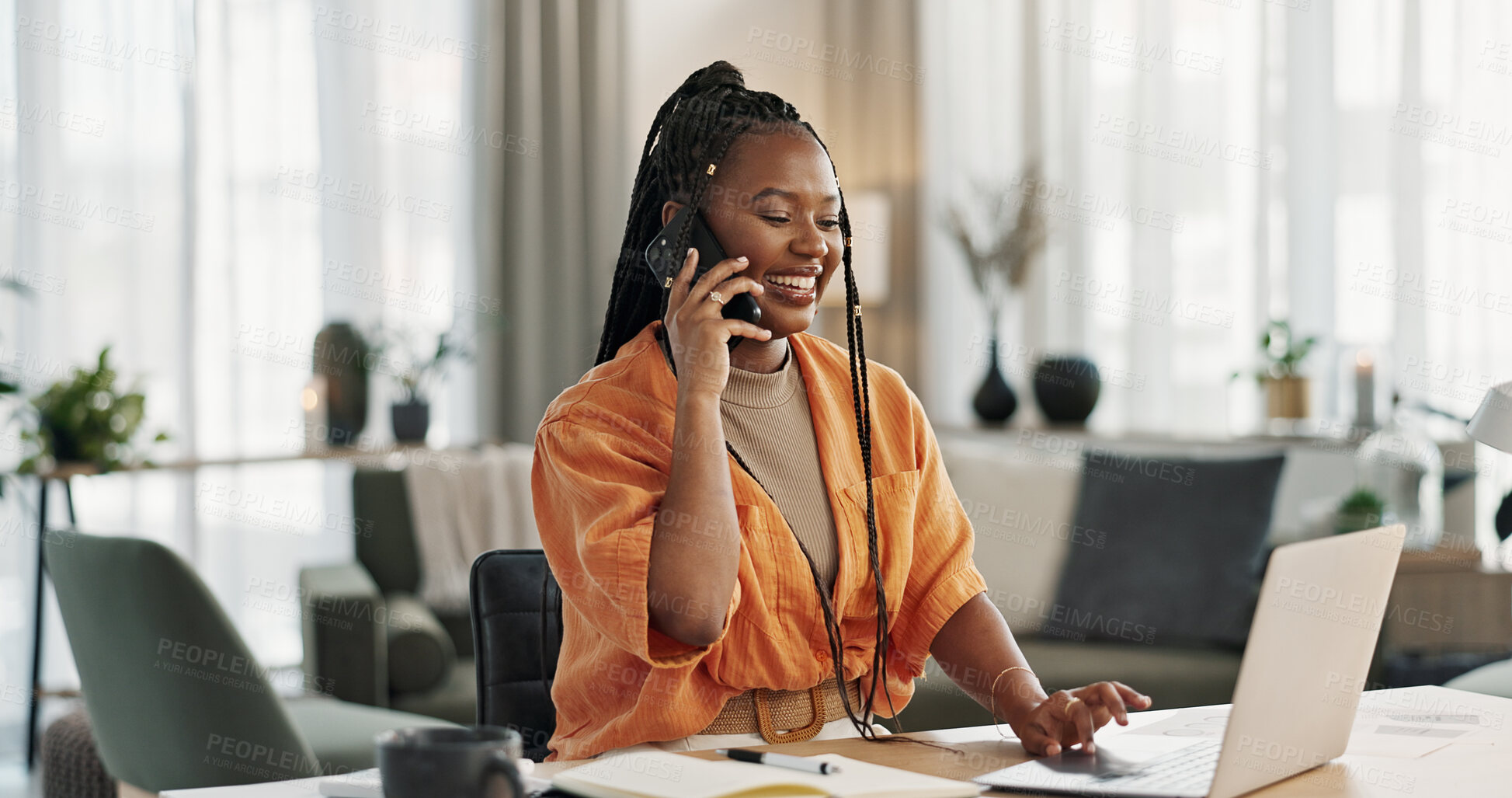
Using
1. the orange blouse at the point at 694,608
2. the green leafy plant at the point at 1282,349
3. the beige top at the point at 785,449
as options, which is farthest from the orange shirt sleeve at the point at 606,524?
the green leafy plant at the point at 1282,349

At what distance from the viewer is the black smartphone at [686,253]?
4.26 feet

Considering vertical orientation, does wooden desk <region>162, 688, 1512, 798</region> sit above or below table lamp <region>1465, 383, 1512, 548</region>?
below

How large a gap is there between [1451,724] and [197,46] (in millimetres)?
3655

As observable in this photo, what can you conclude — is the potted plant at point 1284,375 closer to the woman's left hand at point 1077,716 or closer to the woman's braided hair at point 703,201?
the woman's braided hair at point 703,201

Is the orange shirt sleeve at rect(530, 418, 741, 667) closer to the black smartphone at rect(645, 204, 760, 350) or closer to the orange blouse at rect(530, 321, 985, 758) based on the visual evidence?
the orange blouse at rect(530, 321, 985, 758)

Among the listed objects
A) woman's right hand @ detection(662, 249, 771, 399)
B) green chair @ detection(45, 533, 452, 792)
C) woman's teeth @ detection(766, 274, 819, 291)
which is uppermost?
woman's teeth @ detection(766, 274, 819, 291)

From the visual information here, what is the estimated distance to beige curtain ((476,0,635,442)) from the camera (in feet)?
14.1

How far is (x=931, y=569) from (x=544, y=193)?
10.6 ft

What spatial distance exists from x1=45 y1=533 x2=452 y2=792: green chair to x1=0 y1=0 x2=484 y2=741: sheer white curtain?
161cm

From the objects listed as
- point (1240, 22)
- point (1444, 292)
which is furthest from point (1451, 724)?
point (1240, 22)

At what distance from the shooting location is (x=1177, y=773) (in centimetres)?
102

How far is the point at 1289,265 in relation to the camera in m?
3.71

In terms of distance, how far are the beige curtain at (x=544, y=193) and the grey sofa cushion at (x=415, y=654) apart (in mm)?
1538

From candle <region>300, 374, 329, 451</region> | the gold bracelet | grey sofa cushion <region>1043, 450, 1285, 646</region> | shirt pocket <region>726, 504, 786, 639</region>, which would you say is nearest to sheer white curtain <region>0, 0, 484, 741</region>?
candle <region>300, 374, 329, 451</region>
